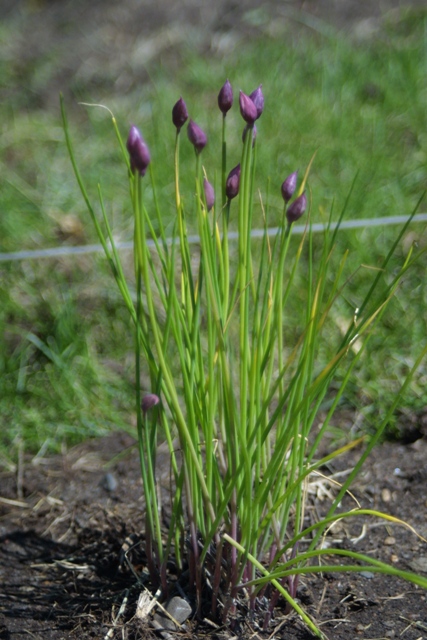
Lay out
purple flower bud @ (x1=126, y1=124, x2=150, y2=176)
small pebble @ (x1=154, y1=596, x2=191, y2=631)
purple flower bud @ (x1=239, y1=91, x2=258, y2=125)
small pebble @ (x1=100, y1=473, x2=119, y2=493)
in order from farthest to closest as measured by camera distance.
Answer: small pebble @ (x1=100, y1=473, x2=119, y2=493), small pebble @ (x1=154, y1=596, x2=191, y2=631), purple flower bud @ (x1=239, y1=91, x2=258, y2=125), purple flower bud @ (x1=126, y1=124, x2=150, y2=176)

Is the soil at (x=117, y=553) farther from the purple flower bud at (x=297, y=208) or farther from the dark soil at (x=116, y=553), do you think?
the purple flower bud at (x=297, y=208)

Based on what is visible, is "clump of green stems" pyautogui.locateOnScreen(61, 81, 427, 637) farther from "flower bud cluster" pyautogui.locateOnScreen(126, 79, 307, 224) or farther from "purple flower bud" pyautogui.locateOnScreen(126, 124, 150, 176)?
"purple flower bud" pyautogui.locateOnScreen(126, 124, 150, 176)

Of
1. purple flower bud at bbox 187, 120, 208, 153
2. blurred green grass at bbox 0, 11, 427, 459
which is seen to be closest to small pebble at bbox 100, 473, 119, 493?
blurred green grass at bbox 0, 11, 427, 459

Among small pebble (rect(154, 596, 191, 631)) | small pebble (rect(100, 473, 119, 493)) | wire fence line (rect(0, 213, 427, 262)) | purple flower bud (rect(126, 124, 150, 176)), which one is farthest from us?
wire fence line (rect(0, 213, 427, 262))

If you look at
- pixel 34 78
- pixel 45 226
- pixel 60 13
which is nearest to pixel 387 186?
pixel 45 226

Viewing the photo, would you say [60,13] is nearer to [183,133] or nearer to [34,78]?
[34,78]

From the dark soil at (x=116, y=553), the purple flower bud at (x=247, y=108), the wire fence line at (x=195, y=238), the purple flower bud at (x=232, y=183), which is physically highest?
the purple flower bud at (x=247, y=108)

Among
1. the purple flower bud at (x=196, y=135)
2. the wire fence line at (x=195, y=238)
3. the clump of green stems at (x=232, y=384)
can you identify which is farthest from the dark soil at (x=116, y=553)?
the purple flower bud at (x=196, y=135)
